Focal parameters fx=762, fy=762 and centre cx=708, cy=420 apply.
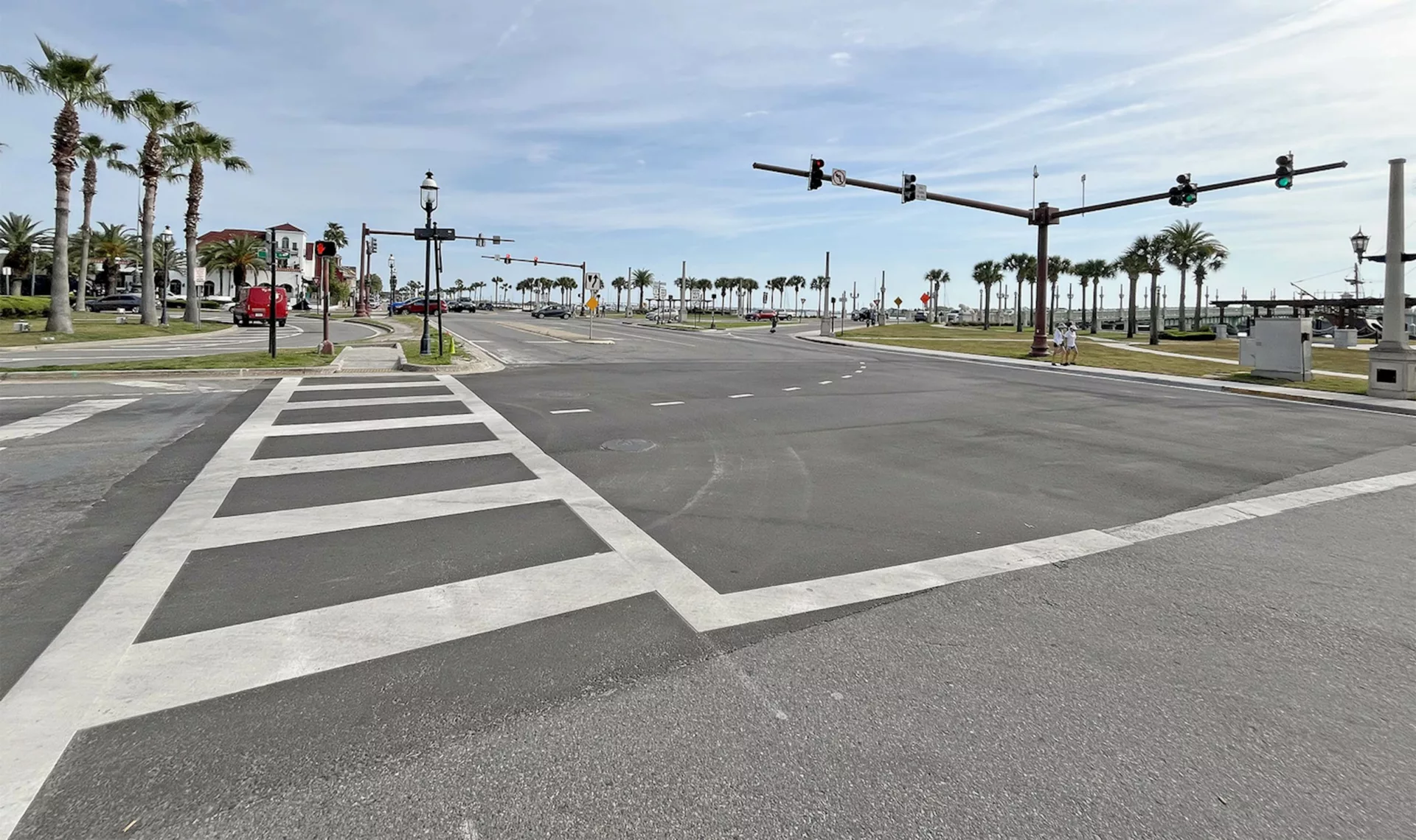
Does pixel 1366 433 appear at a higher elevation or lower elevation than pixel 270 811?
higher

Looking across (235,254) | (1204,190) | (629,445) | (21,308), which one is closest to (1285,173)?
(1204,190)

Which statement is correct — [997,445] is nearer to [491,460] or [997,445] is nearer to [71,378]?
[491,460]

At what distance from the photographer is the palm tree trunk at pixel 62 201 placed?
28297mm

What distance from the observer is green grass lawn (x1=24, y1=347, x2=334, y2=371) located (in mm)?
15930

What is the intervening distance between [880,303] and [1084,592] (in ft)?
344

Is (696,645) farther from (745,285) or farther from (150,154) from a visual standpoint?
(745,285)

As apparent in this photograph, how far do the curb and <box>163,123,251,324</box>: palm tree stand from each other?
34.1 meters

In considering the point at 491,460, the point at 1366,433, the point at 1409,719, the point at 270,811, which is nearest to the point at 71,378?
the point at 491,460

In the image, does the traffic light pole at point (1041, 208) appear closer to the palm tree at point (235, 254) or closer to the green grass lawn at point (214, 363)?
the green grass lawn at point (214, 363)

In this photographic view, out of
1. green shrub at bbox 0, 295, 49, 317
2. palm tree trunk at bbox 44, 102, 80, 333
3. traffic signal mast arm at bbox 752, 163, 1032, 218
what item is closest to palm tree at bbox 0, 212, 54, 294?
green shrub at bbox 0, 295, 49, 317

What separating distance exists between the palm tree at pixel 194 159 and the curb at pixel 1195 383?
34.1 m

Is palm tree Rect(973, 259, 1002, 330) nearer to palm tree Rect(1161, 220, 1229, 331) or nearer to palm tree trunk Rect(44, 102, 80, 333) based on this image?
palm tree Rect(1161, 220, 1229, 331)

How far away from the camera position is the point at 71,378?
14844mm

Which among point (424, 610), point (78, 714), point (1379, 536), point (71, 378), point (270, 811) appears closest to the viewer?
point (270, 811)
